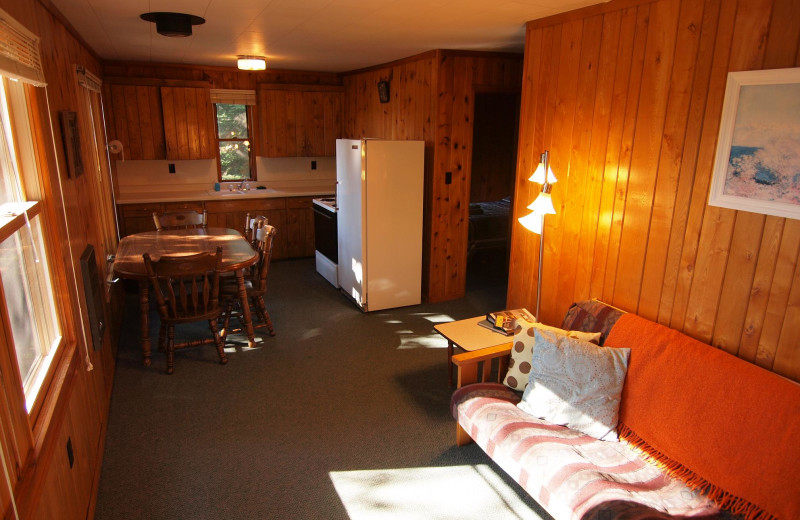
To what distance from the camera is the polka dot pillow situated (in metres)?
2.57

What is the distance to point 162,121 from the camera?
5.62 meters

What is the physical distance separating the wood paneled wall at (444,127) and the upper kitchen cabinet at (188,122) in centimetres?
222

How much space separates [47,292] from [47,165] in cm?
54

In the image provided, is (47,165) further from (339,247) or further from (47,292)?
(339,247)

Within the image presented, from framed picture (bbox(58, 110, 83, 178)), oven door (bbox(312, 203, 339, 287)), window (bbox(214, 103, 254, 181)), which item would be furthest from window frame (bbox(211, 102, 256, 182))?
framed picture (bbox(58, 110, 83, 178))

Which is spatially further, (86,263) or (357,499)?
(86,263)

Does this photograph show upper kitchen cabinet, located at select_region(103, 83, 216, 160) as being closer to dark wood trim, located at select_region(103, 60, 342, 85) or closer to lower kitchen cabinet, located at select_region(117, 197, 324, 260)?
dark wood trim, located at select_region(103, 60, 342, 85)

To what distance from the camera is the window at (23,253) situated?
1.68 m

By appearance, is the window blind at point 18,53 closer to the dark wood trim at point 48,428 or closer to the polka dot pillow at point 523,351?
the dark wood trim at point 48,428

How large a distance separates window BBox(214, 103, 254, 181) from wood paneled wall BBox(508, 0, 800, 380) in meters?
4.22

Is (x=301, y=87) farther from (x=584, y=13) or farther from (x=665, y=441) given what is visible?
(x=665, y=441)

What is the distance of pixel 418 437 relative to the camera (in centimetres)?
280

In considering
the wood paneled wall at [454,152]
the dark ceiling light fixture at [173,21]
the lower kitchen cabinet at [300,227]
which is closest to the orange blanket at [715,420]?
the wood paneled wall at [454,152]

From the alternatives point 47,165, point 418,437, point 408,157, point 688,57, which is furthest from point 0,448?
point 408,157
